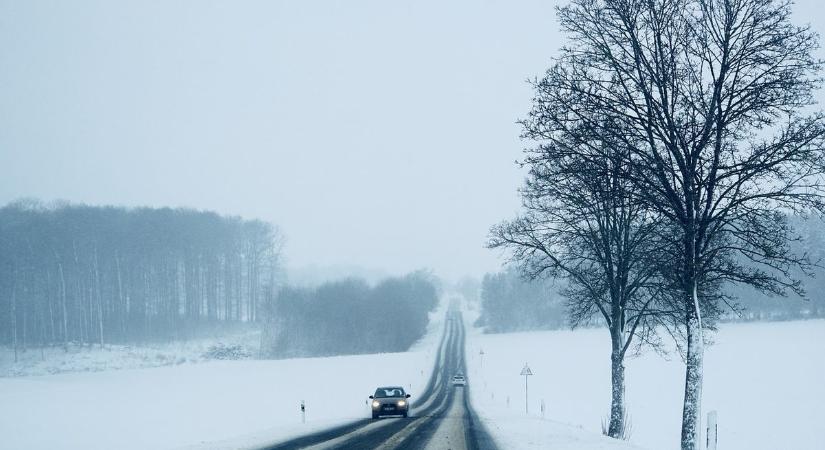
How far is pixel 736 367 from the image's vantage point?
2100 inches

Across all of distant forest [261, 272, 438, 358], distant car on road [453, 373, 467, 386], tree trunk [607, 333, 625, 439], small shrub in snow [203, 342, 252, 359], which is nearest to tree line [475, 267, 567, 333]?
distant forest [261, 272, 438, 358]

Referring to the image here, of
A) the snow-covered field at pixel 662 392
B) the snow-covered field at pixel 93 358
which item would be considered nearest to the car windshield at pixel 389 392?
the snow-covered field at pixel 662 392

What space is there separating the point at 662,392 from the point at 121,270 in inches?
2847

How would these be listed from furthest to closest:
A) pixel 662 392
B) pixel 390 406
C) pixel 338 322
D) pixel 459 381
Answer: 1. pixel 338 322
2. pixel 459 381
3. pixel 662 392
4. pixel 390 406

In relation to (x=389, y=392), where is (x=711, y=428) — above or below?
above

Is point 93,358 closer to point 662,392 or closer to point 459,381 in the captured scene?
point 459,381

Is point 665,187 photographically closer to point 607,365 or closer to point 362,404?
point 362,404

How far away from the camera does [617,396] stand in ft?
72.4

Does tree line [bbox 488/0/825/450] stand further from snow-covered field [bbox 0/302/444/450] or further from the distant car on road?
the distant car on road

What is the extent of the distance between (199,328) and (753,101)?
86.5 metres

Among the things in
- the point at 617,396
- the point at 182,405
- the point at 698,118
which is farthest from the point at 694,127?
the point at 182,405

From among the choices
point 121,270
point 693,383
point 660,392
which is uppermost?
point 693,383

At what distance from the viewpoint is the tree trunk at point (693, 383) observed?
13.7 metres

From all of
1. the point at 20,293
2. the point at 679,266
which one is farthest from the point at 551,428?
the point at 20,293
